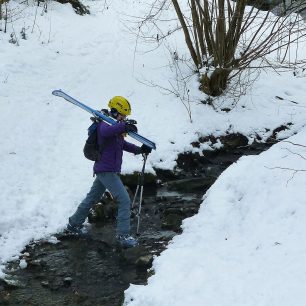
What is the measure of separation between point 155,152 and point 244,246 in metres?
4.90

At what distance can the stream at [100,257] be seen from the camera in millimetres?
5883

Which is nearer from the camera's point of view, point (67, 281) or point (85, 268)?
point (67, 281)

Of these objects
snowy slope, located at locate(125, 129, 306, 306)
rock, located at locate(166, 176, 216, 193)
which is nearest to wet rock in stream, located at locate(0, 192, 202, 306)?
snowy slope, located at locate(125, 129, 306, 306)

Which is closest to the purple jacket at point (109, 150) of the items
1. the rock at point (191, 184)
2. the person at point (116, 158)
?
the person at point (116, 158)

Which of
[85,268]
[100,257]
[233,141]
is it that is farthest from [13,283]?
[233,141]

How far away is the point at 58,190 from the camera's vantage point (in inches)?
337

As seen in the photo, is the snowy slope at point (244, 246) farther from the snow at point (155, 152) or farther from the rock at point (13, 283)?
the rock at point (13, 283)

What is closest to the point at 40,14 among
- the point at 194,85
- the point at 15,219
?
the point at 194,85

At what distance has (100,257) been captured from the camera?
22.5 ft

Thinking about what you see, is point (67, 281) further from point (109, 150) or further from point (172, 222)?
point (172, 222)

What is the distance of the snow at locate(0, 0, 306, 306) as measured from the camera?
5.24m

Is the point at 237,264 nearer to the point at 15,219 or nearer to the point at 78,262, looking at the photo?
the point at 78,262

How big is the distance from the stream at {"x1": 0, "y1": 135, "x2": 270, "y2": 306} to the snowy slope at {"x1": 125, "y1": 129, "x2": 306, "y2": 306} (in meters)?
0.50

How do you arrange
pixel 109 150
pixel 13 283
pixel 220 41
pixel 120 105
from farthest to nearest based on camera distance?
pixel 220 41 < pixel 109 150 < pixel 120 105 < pixel 13 283
